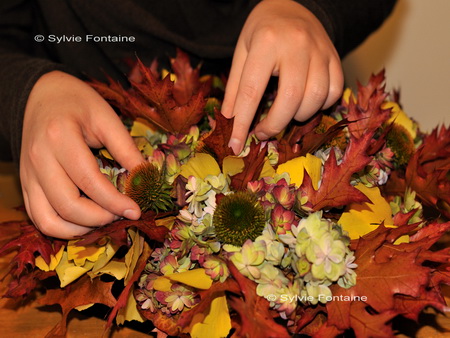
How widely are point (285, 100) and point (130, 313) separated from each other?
10.2 inches

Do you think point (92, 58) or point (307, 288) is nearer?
point (307, 288)

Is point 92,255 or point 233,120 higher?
point 233,120

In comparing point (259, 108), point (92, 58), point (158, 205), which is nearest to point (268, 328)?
point (158, 205)

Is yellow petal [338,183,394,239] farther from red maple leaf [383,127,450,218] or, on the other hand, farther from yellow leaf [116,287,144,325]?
yellow leaf [116,287,144,325]

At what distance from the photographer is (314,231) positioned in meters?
0.40

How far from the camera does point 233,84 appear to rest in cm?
57

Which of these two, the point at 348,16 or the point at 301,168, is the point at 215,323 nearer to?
the point at 301,168

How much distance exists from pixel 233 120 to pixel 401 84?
109cm

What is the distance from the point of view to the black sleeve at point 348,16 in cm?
73

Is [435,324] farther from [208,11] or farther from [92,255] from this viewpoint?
[208,11]

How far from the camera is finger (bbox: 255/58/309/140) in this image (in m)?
0.51

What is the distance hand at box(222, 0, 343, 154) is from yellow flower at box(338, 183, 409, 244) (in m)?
0.11

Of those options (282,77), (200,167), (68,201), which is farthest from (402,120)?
(68,201)

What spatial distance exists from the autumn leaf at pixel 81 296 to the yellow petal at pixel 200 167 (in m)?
0.13
